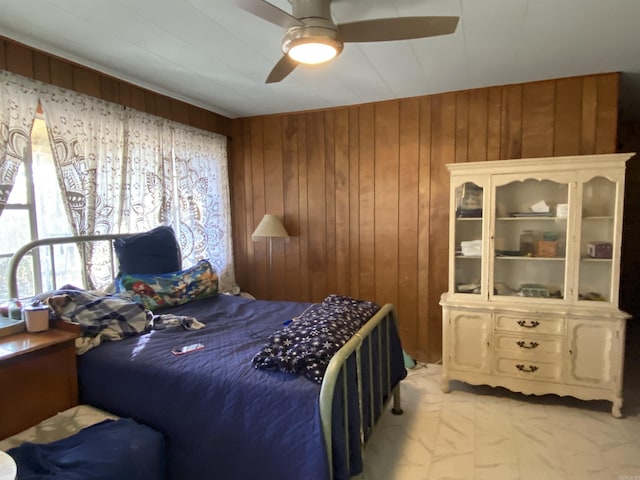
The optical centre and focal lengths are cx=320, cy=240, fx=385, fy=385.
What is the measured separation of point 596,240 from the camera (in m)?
2.70

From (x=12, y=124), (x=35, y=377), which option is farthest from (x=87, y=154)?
(x=35, y=377)

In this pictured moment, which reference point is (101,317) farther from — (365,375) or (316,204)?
(316,204)

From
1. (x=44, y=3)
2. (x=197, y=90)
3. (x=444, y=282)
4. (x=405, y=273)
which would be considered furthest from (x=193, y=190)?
(x=444, y=282)

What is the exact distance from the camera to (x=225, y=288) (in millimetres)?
3941

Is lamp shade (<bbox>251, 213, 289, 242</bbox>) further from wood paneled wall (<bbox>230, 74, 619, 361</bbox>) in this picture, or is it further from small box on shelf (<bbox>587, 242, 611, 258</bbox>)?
small box on shelf (<bbox>587, 242, 611, 258</bbox>)

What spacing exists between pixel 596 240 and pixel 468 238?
839 millimetres

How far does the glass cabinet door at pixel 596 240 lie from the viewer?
8.59ft

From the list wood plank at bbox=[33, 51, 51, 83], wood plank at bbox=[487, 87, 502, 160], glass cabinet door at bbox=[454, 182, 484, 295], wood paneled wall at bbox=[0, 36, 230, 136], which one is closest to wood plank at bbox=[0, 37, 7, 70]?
wood paneled wall at bbox=[0, 36, 230, 136]

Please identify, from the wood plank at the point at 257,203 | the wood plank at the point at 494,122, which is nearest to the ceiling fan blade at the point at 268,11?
the wood plank at the point at 494,122

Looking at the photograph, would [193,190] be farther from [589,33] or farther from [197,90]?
[589,33]

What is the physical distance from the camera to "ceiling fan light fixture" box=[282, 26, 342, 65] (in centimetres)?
155

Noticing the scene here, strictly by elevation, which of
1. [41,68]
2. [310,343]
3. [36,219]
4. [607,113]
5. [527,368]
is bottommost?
[527,368]

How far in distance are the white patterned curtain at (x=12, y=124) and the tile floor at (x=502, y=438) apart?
258cm

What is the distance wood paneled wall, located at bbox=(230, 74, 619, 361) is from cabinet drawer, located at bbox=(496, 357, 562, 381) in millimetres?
678
